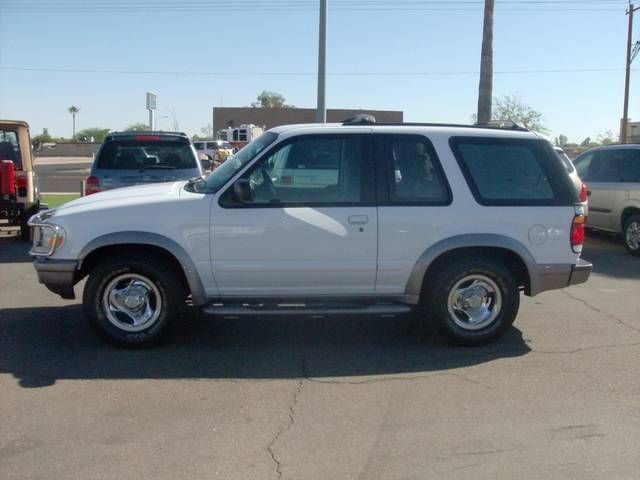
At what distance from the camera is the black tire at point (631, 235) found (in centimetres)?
1143

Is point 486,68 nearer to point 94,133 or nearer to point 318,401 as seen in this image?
point 318,401

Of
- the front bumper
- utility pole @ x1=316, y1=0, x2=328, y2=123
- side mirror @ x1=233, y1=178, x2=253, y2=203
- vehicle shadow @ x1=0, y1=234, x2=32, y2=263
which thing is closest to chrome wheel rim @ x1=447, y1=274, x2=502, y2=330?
side mirror @ x1=233, y1=178, x2=253, y2=203

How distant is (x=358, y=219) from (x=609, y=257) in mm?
7094

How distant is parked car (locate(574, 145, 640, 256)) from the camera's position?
11.6 metres

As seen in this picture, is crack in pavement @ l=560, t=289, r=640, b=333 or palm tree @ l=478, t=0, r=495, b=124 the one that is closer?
crack in pavement @ l=560, t=289, r=640, b=333

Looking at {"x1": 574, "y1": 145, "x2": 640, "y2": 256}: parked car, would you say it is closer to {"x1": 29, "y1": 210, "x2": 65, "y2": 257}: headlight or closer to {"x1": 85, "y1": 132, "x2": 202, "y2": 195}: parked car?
{"x1": 85, "y1": 132, "x2": 202, "y2": 195}: parked car

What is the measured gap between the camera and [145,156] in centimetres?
1039

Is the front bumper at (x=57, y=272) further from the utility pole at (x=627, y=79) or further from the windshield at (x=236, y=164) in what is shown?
the utility pole at (x=627, y=79)

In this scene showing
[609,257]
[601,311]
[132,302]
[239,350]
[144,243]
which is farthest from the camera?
[609,257]

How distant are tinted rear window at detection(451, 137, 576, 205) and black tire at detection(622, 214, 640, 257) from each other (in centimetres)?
610

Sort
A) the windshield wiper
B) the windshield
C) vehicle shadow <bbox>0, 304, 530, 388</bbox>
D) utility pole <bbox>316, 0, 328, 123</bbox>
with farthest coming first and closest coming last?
utility pole <bbox>316, 0, 328, 123</bbox>
the windshield wiper
the windshield
vehicle shadow <bbox>0, 304, 530, 388</bbox>

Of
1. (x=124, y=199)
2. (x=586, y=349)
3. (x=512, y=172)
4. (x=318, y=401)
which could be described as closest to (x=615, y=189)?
(x=586, y=349)

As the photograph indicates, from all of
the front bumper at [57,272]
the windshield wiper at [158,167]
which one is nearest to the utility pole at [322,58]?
the windshield wiper at [158,167]

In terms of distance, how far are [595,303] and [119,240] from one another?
537cm
